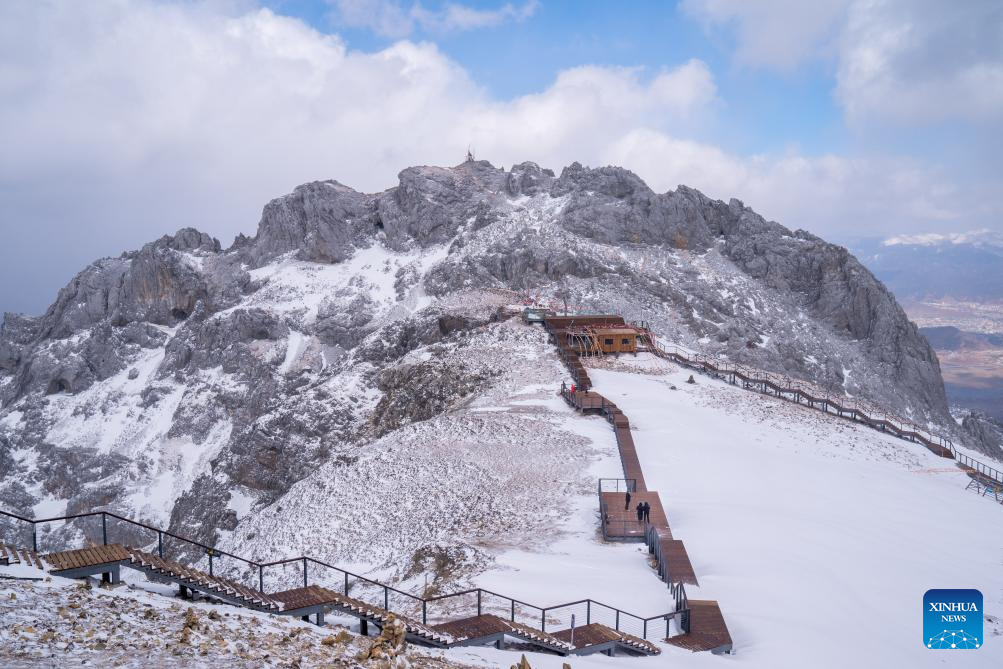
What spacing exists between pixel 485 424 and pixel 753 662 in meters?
19.2

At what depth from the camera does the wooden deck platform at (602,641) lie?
39.2 ft

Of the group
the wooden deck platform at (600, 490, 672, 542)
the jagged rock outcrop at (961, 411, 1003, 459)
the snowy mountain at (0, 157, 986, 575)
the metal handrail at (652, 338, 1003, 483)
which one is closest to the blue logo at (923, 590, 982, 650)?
the wooden deck platform at (600, 490, 672, 542)

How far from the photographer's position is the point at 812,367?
58219 millimetres

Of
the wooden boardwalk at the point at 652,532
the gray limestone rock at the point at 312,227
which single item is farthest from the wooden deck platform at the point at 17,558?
the gray limestone rock at the point at 312,227

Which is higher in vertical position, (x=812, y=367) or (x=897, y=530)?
(x=812, y=367)

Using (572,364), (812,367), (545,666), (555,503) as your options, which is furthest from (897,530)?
(812,367)

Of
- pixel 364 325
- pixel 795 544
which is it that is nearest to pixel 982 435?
pixel 795 544

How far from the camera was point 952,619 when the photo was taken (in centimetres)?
1441

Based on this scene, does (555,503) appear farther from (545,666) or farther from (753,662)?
(545,666)

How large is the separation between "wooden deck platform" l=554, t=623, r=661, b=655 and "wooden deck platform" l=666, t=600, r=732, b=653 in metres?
0.86

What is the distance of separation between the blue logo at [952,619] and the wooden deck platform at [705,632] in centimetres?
398

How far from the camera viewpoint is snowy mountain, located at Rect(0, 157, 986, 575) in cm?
4512

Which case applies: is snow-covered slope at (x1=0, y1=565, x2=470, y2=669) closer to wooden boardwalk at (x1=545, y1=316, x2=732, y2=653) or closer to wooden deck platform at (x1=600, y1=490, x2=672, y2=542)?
wooden boardwalk at (x1=545, y1=316, x2=732, y2=653)

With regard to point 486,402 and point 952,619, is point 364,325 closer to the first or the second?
point 486,402
